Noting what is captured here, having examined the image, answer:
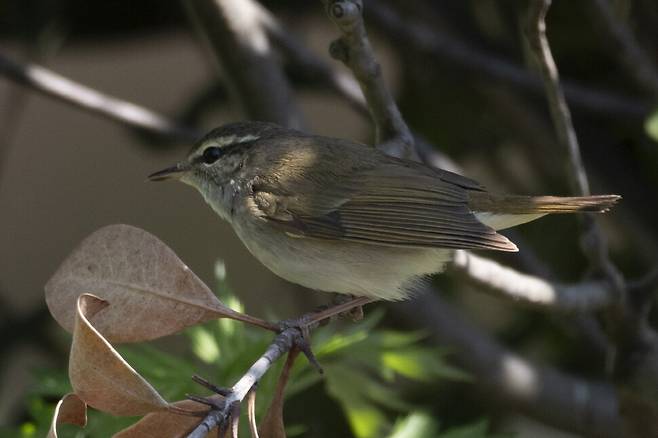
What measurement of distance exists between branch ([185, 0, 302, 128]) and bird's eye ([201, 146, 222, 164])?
205 mm

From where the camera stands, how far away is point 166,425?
186cm

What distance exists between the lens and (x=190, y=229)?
22.8 feet

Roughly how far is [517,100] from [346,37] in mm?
1620

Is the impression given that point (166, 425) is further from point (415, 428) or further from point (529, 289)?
point (529, 289)

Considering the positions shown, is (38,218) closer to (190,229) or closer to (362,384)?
(190,229)

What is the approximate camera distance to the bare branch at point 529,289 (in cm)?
258

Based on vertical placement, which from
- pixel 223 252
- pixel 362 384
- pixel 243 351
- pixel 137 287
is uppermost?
pixel 223 252

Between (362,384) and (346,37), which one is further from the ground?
(346,37)

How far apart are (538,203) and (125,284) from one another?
1251 millimetres

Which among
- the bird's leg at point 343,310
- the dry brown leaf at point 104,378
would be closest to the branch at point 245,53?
the bird's leg at point 343,310

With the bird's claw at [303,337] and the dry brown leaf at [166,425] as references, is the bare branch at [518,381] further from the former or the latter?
the dry brown leaf at [166,425]

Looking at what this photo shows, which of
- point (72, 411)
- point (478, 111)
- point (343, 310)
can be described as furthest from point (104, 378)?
point (478, 111)

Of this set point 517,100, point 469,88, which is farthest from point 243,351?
point 469,88

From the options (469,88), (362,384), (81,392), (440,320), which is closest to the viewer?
(81,392)
